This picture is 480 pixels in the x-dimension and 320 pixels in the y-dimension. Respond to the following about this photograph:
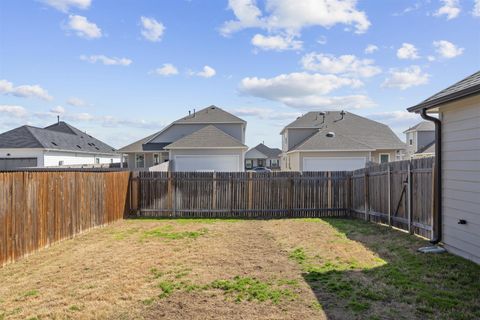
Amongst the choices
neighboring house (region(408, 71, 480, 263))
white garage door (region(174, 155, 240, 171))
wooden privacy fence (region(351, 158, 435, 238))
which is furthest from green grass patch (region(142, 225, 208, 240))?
white garage door (region(174, 155, 240, 171))

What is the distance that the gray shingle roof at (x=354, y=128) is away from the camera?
26.2 metres

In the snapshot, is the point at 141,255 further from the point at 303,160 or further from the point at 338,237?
the point at 303,160

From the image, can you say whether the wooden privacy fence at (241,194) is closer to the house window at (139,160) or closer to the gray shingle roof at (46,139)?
the house window at (139,160)

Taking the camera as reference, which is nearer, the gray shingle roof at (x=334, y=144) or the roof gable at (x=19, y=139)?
the gray shingle roof at (x=334, y=144)

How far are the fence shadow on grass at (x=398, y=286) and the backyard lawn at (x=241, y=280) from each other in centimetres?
1

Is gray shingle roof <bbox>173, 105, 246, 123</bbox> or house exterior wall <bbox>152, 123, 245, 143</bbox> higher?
gray shingle roof <bbox>173, 105, 246, 123</bbox>

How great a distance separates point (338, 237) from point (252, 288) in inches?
168

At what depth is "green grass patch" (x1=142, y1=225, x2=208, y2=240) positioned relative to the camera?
8.55 metres

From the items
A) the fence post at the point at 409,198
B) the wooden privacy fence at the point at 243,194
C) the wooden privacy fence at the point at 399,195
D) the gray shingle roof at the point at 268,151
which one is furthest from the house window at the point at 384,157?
the gray shingle roof at the point at 268,151

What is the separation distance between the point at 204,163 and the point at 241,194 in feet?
36.3

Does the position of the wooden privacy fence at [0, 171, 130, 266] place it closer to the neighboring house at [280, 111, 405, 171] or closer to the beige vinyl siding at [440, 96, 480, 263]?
the beige vinyl siding at [440, 96, 480, 263]

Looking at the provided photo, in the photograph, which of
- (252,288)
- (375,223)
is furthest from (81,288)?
(375,223)

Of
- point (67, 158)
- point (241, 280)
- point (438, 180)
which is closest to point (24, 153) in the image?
point (67, 158)

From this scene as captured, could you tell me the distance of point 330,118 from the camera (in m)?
29.6
